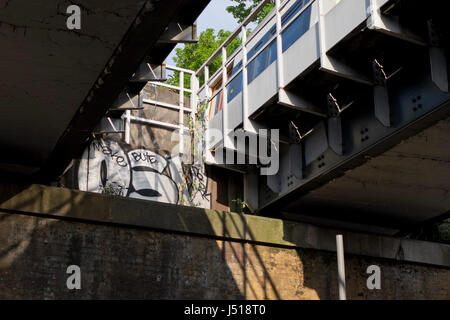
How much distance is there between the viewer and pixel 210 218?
14.3 meters

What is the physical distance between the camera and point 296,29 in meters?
13.7

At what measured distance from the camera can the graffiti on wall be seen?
54.2ft

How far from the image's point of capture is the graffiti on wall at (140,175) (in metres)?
16.5

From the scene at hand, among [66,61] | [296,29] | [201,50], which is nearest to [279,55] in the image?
[296,29]

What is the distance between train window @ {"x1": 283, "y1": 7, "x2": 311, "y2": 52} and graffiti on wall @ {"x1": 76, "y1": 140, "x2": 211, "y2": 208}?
213 inches

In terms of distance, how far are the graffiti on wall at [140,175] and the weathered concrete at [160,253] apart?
3.27 metres

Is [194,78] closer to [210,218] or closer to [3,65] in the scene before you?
[210,218]

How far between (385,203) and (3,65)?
1044cm

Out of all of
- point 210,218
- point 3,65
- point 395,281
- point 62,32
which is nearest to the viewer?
point 62,32

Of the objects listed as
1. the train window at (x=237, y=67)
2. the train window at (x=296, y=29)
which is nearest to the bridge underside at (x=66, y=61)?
the train window at (x=296, y=29)

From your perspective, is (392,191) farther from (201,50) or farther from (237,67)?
(201,50)

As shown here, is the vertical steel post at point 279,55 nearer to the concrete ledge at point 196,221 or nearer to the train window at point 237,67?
the train window at point 237,67

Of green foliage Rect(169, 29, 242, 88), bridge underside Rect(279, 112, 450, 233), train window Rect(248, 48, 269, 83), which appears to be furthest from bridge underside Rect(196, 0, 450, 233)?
green foliage Rect(169, 29, 242, 88)

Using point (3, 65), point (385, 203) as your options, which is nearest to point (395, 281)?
point (385, 203)
